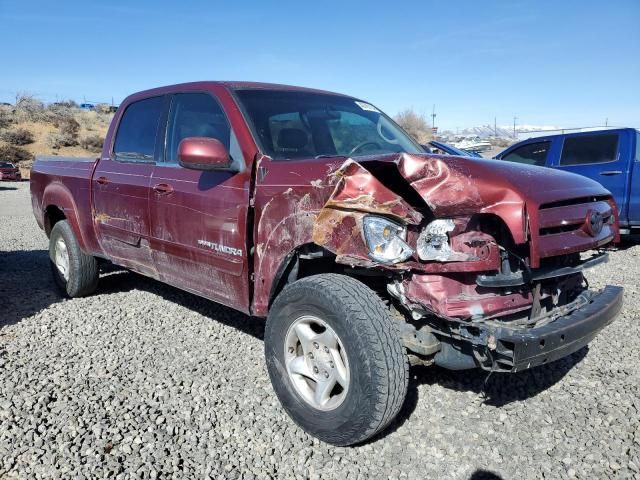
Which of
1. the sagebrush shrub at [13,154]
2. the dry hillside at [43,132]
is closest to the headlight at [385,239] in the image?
the dry hillside at [43,132]

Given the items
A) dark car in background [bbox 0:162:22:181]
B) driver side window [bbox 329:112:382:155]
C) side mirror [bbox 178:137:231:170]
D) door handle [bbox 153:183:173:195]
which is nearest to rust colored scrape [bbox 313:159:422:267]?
side mirror [bbox 178:137:231:170]

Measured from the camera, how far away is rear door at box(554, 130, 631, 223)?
777 cm

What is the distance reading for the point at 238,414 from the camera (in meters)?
3.02

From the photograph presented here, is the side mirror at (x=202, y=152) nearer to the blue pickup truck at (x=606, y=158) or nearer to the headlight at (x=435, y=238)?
the headlight at (x=435, y=238)

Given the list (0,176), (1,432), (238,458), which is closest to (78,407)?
(1,432)

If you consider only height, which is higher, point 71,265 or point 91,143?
point 91,143

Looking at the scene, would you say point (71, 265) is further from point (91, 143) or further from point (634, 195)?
point (91, 143)

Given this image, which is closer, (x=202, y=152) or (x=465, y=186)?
(x=465, y=186)

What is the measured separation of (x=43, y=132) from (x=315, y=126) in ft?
141

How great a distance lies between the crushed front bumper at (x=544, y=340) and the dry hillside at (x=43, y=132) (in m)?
34.6

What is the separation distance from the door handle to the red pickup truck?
0.01 m

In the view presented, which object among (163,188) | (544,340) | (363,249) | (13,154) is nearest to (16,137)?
(13,154)

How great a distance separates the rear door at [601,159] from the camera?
7770 mm

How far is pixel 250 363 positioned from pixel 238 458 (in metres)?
1.12
